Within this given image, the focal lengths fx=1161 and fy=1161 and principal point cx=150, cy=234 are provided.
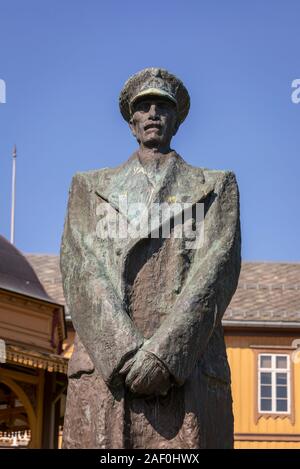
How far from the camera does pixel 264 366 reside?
34.8m

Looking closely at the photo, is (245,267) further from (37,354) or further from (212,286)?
(212,286)

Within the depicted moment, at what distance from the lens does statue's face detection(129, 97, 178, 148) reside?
638 cm

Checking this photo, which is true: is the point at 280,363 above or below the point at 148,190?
above

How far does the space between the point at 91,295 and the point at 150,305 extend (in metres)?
0.31

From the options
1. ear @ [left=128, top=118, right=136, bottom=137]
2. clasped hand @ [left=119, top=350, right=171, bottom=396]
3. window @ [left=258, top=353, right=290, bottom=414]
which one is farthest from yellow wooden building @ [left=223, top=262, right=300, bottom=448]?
clasped hand @ [left=119, top=350, right=171, bottom=396]

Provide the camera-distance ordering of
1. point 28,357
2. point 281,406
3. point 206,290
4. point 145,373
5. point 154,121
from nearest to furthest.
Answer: point 145,373 < point 206,290 < point 154,121 < point 28,357 < point 281,406

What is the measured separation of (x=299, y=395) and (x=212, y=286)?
29427 mm

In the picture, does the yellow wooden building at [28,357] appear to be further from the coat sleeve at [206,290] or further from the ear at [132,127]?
the coat sleeve at [206,290]

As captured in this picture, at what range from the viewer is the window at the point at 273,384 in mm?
34562

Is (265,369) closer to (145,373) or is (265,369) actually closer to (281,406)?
(281,406)

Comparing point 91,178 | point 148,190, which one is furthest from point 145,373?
point 91,178

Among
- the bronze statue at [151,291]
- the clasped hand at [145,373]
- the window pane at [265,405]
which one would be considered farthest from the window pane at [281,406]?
the clasped hand at [145,373]

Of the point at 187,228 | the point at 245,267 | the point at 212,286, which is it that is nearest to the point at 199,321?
the point at 212,286

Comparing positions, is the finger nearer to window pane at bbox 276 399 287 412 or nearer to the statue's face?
the statue's face
